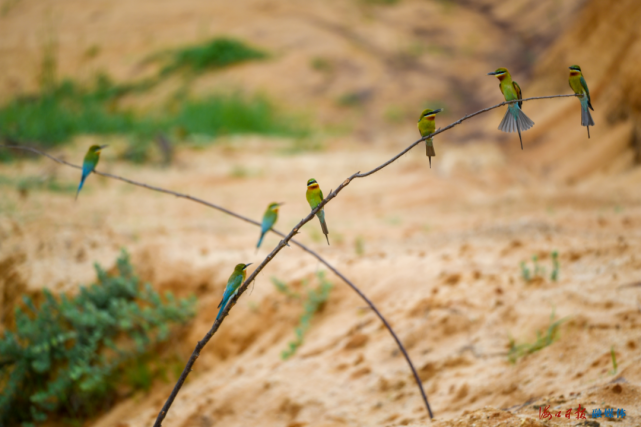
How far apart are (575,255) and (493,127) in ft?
22.7

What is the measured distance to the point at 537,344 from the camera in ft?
6.26

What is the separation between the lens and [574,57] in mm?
7691

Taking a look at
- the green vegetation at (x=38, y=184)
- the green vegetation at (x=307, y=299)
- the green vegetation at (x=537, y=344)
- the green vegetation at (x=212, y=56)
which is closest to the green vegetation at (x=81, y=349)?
the green vegetation at (x=307, y=299)

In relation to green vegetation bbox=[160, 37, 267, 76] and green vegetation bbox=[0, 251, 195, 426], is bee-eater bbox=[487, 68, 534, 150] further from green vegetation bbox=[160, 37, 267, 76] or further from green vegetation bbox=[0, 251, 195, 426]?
green vegetation bbox=[160, 37, 267, 76]

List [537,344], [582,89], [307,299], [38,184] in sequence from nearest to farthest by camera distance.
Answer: [582,89], [537,344], [307,299], [38,184]

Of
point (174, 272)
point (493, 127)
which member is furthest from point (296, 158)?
point (174, 272)

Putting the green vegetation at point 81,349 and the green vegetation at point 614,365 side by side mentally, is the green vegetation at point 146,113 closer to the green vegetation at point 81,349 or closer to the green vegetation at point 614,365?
the green vegetation at point 81,349

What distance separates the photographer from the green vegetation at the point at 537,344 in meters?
1.90

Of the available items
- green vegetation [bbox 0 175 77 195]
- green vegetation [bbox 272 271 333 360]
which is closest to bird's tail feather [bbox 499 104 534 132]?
green vegetation [bbox 272 271 333 360]

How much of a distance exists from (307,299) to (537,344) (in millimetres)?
1323

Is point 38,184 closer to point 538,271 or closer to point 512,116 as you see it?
point 538,271

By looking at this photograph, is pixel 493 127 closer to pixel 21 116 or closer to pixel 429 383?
pixel 429 383

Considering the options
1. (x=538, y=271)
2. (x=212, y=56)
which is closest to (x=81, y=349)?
(x=538, y=271)

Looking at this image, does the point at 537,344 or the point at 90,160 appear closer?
the point at 90,160
